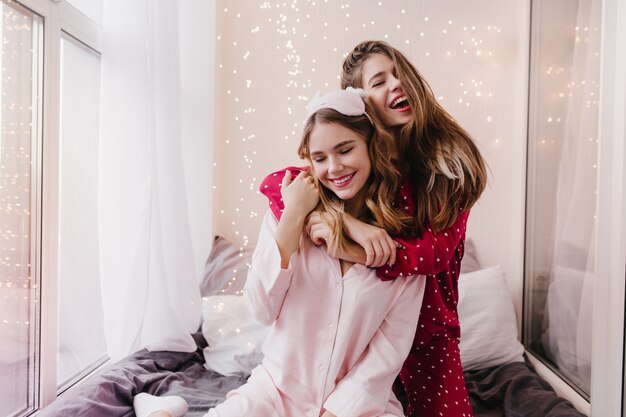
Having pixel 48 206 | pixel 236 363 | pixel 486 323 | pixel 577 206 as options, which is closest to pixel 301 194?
pixel 48 206

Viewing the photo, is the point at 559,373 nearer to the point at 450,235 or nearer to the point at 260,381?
the point at 450,235

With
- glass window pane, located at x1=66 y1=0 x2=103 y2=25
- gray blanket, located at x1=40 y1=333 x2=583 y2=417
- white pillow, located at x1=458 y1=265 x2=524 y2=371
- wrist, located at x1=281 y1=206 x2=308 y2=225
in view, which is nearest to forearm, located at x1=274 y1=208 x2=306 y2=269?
wrist, located at x1=281 y1=206 x2=308 y2=225

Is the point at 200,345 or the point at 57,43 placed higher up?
the point at 57,43

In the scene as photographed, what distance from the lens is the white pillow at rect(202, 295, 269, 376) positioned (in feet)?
5.99

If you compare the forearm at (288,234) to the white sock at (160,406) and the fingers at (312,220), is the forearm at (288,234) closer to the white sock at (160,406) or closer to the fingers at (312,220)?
the fingers at (312,220)

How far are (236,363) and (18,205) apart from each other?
0.92 m

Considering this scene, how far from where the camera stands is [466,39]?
88.9 inches

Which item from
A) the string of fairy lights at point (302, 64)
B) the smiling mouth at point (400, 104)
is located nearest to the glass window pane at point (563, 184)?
the string of fairy lights at point (302, 64)

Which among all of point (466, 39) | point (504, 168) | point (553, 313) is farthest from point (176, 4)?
point (553, 313)

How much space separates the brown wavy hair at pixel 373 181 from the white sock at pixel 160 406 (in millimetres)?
622

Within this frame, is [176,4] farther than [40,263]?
Yes

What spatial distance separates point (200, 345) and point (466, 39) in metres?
1.81

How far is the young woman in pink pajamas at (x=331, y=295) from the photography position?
3.69ft

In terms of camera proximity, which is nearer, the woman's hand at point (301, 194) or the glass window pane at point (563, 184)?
the woman's hand at point (301, 194)
